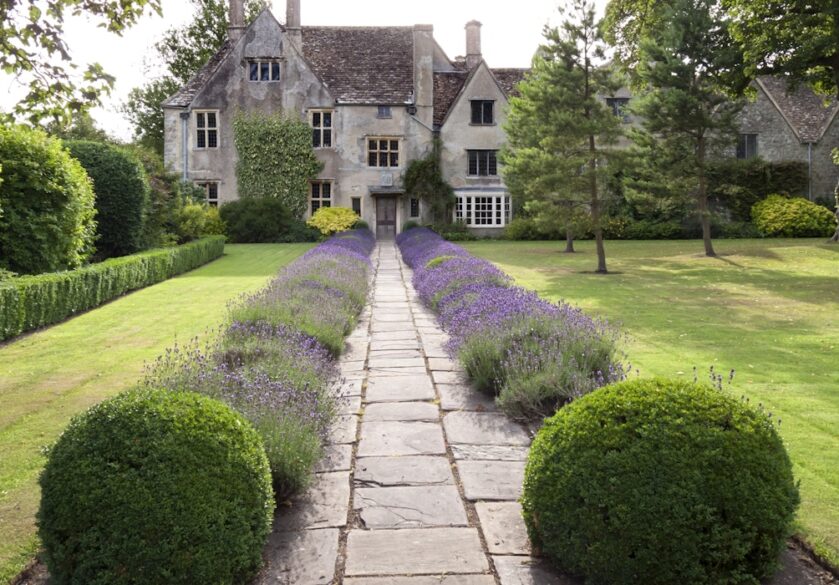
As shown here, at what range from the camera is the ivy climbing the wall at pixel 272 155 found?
36.6 metres

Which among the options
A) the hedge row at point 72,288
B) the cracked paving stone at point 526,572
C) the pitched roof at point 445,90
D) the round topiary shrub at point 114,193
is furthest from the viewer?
the pitched roof at point 445,90

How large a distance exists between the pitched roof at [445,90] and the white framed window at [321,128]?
543 centimetres

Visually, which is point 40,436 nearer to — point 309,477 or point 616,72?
point 309,477

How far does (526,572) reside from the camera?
3809mm

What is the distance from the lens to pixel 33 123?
7945mm

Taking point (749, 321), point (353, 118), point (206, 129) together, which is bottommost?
point (749, 321)

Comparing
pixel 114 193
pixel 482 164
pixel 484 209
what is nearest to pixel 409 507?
pixel 114 193

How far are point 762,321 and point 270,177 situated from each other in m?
27.9

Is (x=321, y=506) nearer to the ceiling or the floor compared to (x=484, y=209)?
nearer to the floor

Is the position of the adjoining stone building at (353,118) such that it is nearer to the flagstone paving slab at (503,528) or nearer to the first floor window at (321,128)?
the first floor window at (321,128)

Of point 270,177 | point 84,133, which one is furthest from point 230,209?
point 84,133

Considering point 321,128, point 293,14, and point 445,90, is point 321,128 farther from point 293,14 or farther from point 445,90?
point 445,90

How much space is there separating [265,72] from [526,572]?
36.2 metres

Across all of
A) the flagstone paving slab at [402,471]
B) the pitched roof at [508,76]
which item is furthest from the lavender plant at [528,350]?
the pitched roof at [508,76]
